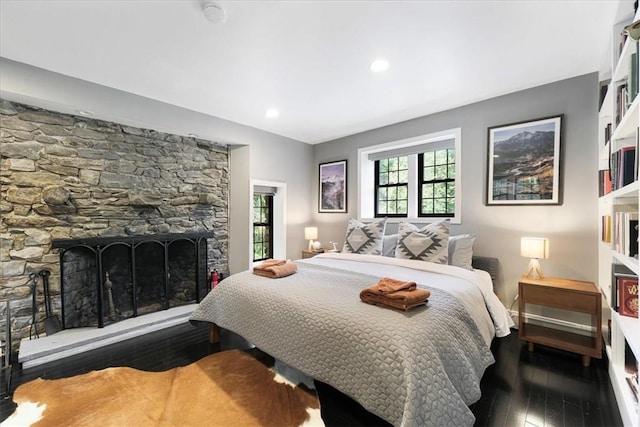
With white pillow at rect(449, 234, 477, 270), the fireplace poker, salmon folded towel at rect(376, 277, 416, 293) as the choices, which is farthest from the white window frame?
the fireplace poker

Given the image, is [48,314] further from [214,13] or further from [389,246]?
[389,246]

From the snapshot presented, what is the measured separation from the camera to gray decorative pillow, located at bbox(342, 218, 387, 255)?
3498 mm

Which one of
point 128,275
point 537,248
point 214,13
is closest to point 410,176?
point 537,248

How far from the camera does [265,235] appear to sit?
15.7ft

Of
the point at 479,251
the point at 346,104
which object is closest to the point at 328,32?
the point at 346,104

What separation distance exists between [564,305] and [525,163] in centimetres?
143

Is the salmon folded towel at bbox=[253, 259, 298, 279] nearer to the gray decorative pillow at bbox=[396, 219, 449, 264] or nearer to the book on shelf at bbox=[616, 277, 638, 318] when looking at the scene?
the gray decorative pillow at bbox=[396, 219, 449, 264]

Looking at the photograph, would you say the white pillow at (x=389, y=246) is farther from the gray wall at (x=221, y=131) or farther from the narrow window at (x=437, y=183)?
the gray wall at (x=221, y=131)

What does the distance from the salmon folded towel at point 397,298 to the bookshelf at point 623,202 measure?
0.93 meters

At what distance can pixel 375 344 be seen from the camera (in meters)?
1.45

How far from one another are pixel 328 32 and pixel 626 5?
186 centimetres

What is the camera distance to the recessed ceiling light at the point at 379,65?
7.84 ft

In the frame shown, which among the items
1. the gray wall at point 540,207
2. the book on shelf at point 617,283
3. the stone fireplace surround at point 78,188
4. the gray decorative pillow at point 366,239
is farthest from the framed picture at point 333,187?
the book on shelf at point 617,283

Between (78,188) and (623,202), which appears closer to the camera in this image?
(623,202)
